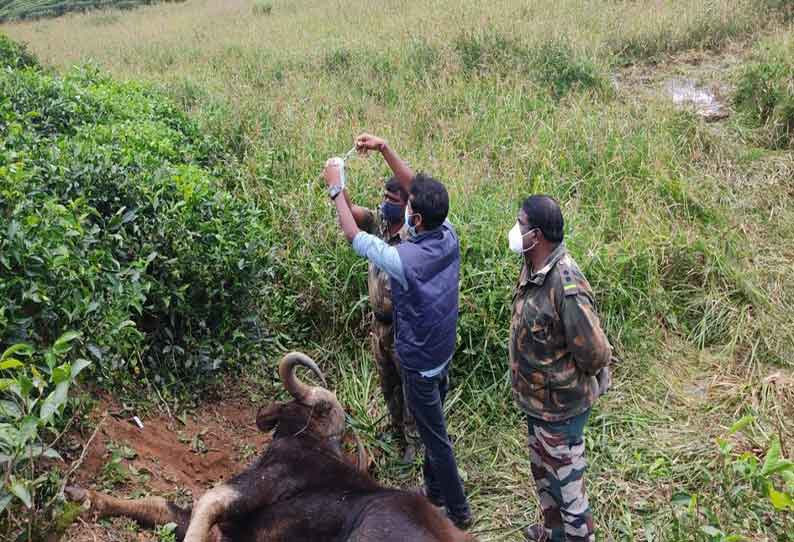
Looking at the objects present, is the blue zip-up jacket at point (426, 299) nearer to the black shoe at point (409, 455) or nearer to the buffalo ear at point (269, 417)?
the buffalo ear at point (269, 417)

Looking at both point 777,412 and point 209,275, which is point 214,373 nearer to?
point 209,275

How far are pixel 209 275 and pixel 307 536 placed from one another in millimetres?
2223

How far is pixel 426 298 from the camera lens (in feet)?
12.5

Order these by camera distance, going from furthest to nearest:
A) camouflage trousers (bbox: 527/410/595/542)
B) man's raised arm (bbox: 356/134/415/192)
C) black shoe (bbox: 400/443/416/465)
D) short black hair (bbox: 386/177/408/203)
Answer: black shoe (bbox: 400/443/416/465), man's raised arm (bbox: 356/134/415/192), short black hair (bbox: 386/177/408/203), camouflage trousers (bbox: 527/410/595/542)

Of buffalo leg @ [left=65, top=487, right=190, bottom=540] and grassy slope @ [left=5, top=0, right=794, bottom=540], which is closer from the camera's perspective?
buffalo leg @ [left=65, top=487, right=190, bottom=540]

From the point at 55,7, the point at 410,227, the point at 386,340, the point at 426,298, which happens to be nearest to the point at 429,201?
the point at 410,227

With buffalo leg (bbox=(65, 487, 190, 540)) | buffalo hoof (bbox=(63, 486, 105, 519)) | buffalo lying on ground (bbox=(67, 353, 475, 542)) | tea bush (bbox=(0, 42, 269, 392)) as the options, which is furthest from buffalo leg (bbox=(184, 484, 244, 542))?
tea bush (bbox=(0, 42, 269, 392))

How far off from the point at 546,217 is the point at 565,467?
1.31 meters

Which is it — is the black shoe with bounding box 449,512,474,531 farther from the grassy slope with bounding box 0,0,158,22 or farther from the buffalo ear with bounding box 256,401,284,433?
the grassy slope with bounding box 0,0,158,22

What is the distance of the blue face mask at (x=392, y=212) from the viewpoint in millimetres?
4375

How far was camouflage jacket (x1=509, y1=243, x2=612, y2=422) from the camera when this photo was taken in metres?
3.36

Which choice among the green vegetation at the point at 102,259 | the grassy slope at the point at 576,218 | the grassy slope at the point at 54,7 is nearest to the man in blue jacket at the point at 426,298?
the grassy slope at the point at 576,218

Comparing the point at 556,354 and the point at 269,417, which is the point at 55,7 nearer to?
the point at 269,417

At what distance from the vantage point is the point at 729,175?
729 centimetres
